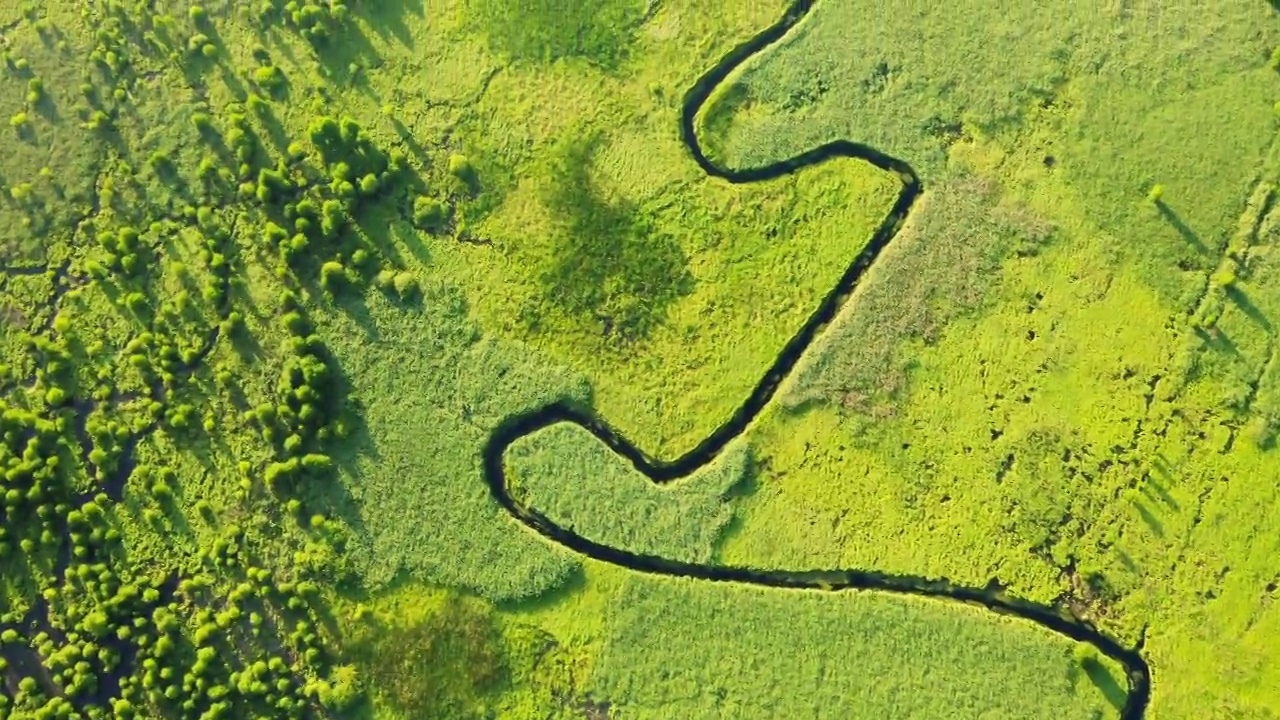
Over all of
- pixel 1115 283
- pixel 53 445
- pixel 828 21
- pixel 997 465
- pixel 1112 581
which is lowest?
pixel 1112 581

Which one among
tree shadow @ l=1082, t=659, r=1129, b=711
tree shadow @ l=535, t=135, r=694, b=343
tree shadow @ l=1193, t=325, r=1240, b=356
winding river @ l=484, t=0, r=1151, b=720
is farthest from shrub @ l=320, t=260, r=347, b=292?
tree shadow @ l=1193, t=325, r=1240, b=356

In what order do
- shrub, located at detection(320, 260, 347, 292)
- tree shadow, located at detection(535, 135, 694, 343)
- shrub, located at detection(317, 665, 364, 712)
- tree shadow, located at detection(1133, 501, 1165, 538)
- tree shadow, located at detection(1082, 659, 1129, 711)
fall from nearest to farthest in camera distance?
tree shadow, located at detection(1082, 659, 1129, 711) → tree shadow, located at detection(1133, 501, 1165, 538) → shrub, located at detection(317, 665, 364, 712) → tree shadow, located at detection(535, 135, 694, 343) → shrub, located at detection(320, 260, 347, 292)

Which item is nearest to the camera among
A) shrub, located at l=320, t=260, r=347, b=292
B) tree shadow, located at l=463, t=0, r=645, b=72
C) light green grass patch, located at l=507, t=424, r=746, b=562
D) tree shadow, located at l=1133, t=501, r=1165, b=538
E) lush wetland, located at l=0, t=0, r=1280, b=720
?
tree shadow, located at l=1133, t=501, r=1165, b=538

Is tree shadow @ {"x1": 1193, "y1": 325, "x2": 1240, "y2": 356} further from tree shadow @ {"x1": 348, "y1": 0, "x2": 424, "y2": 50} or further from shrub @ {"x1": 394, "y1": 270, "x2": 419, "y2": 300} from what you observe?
tree shadow @ {"x1": 348, "y1": 0, "x2": 424, "y2": 50}

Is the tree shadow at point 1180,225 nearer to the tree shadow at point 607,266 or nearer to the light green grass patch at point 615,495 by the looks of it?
the tree shadow at point 607,266

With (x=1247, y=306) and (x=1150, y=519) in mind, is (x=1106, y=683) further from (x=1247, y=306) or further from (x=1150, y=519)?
(x=1247, y=306)

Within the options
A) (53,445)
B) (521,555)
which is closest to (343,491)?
(521,555)

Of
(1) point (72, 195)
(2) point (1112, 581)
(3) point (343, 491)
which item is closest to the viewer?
(2) point (1112, 581)

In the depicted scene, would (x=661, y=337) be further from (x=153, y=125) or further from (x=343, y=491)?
(x=153, y=125)
